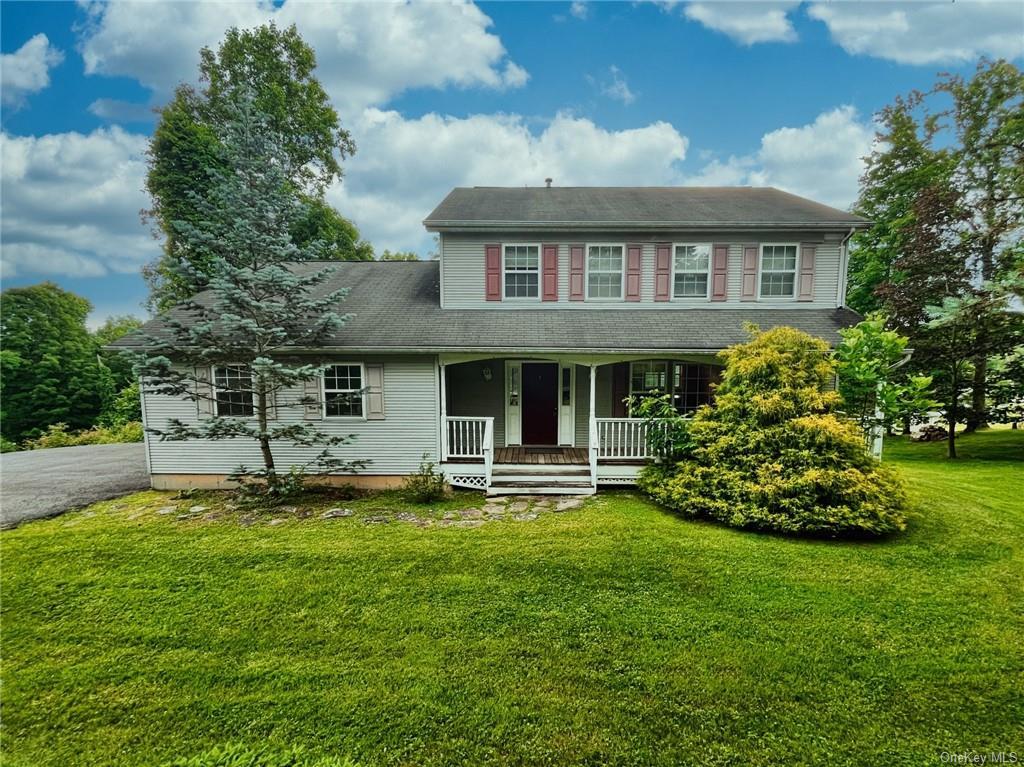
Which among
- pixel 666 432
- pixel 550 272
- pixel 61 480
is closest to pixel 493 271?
pixel 550 272

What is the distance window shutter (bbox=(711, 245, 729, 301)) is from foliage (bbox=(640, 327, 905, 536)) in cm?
262

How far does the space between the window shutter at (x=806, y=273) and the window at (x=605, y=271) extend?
4117 mm

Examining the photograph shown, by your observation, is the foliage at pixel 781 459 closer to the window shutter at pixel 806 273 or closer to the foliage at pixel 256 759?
the window shutter at pixel 806 273

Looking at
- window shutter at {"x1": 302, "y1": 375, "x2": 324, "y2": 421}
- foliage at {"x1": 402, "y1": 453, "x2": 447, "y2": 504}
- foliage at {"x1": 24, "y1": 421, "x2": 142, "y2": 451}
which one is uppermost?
window shutter at {"x1": 302, "y1": 375, "x2": 324, "y2": 421}

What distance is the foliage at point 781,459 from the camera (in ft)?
19.4

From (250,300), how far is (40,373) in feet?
87.6

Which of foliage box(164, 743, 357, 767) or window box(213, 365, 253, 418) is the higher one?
window box(213, 365, 253, 418)

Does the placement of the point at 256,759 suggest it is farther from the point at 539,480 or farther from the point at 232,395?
the point at 232,395

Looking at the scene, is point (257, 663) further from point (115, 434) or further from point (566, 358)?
point (115, 434)

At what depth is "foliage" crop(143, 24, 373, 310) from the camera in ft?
54.9

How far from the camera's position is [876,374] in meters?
6.96

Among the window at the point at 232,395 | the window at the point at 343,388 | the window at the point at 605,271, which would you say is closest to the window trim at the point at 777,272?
the window at the point at 605,271

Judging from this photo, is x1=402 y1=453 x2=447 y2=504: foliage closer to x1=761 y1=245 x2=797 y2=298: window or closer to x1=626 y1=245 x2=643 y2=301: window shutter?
x1=626 y1=245 x2=643 y2=301: window shutter

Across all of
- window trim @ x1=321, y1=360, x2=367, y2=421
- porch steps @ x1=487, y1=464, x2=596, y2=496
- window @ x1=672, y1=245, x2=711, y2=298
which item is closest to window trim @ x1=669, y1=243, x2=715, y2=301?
window @ x1=672, y1=245, x2=711, y2=298
